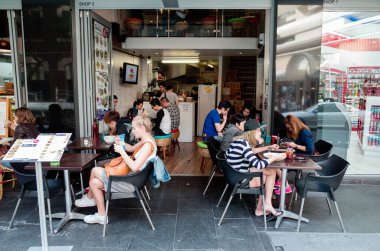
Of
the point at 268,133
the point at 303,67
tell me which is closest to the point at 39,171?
the point at 268,133

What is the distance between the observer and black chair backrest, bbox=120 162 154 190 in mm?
2900

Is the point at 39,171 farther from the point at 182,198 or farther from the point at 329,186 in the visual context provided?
the point at 329,186

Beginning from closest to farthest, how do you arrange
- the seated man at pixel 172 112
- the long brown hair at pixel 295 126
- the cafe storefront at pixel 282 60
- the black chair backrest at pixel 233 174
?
the black chair backrest at pixel 233 174 < the long brown hair at pixel 295 126 < the cafe storefront at pixel 282 60 < the seated man at pixel 172 112

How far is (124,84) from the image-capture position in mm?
7988

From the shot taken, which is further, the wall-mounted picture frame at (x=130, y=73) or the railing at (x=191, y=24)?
the wall-mounted picture frame at (x=130, y=73)

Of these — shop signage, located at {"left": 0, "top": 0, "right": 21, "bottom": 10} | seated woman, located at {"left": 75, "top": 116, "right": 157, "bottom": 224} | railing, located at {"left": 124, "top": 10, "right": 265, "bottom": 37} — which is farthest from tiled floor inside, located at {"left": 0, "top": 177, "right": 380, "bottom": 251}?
railing, located at {"left": 124, "top": 10, "right": 265, "bottom": 37}

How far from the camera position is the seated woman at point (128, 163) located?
9.60ft

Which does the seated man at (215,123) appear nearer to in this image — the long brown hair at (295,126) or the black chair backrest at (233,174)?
the long brown hair at (295,126)

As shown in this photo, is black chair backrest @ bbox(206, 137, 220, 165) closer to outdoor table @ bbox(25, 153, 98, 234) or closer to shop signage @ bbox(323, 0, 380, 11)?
outdoor table @ bbox(25, 153, 98, 234)

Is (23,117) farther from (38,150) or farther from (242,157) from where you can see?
(242,157)

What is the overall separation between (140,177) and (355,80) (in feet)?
12.0

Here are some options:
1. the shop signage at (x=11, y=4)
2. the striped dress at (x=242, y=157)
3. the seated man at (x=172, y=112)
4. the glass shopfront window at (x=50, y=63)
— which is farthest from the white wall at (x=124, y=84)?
the striped dress at (x=242, y=157)

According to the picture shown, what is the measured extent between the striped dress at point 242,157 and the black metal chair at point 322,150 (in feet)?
3.34

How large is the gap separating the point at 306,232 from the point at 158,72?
9.01 meters
